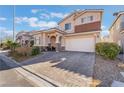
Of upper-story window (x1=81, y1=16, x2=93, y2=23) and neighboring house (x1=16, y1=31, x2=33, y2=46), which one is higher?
upper-story window (x1=81, y1=16, x2=93, y2=23)

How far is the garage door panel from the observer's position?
688cm

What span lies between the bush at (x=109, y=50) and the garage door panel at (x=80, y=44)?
37cm

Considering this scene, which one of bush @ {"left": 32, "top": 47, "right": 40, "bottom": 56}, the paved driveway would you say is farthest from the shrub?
the paved driveway

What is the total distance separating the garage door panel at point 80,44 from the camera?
688 cm

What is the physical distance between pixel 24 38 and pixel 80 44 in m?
2.76

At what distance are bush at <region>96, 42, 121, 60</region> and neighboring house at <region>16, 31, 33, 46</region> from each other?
3.05 metres

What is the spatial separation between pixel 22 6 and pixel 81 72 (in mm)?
3108

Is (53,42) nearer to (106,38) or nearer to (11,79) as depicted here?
(106,38)

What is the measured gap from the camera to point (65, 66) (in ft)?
18.7

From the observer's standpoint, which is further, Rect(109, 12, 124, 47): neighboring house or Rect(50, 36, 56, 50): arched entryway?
Rect(50, 36, 56, 50): arched entryway

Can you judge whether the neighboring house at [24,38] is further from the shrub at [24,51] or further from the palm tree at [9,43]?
the palm tree at [9,43]

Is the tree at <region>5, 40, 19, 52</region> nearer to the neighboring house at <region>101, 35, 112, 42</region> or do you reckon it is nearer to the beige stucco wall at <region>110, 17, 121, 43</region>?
the neighboring house at <region>101, 35, 112, 42</region>

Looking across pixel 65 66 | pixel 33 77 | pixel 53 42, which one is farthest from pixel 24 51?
pixel 65 66
